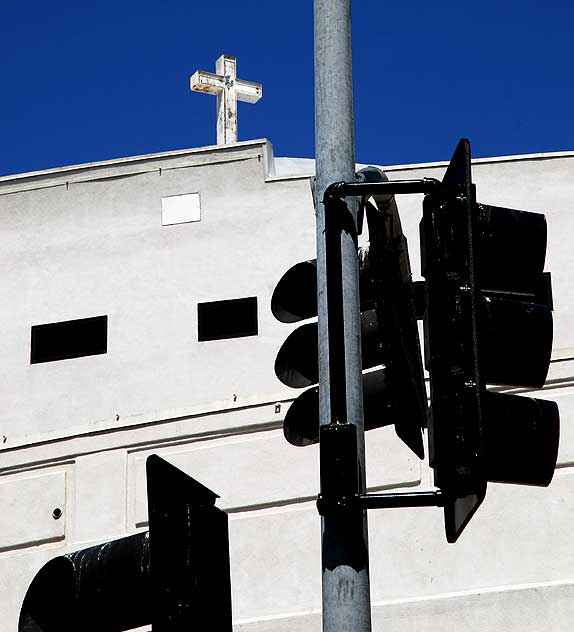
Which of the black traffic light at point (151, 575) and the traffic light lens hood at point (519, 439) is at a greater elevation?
the traffic light lens hood at point (519, 439)

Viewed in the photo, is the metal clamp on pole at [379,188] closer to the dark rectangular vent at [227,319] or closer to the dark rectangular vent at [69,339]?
the dark rectangular vent at [227,319]

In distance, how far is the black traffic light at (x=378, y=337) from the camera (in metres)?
5.16

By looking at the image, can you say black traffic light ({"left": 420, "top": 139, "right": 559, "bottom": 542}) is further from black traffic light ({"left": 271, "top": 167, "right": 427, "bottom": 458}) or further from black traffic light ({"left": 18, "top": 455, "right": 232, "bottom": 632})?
black traffic light ({"left": 18, "top": 455, "right": 232, "bottom": 632})

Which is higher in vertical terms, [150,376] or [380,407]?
[150,376]

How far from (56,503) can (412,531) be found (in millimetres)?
5096

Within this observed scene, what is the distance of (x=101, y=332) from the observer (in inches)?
790

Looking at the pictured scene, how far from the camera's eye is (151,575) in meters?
4.51

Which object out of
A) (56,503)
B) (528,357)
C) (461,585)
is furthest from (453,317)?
(56,503)

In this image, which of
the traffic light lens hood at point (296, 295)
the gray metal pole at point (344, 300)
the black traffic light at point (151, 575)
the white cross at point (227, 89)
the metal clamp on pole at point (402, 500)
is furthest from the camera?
the white cross at point (227, 89)

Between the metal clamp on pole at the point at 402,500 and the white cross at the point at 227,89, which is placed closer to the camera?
the metal clamp on pole at the point at 402,500

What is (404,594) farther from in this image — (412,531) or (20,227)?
(20,227)

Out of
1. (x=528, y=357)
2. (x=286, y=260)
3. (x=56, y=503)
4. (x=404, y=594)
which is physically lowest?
(x=528, y=357)

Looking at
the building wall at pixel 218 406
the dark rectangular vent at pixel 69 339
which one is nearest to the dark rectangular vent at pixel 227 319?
the building wall at pixel 218 406

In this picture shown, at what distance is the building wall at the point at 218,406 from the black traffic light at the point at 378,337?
38.4 ft
